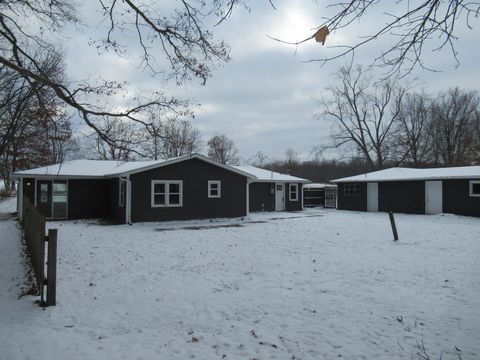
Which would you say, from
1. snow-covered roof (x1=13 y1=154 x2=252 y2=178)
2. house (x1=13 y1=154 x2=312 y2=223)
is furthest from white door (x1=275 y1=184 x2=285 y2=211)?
snow-covered roof (x1=13 y1=154 x2=252 y2=178)

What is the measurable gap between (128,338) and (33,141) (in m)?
20.2

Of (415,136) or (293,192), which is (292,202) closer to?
(293,192)

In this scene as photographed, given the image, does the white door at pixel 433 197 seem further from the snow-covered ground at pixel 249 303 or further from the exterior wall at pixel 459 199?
the snow-covered ground at pixel 249 303

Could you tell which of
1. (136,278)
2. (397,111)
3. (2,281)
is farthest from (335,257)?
(397,111)

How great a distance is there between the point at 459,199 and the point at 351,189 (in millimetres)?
8385

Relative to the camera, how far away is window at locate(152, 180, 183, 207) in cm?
1877

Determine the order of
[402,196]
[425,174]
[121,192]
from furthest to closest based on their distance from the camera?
[402,196] < [425,174] < [121,192]

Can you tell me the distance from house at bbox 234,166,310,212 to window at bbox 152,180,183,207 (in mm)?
7657

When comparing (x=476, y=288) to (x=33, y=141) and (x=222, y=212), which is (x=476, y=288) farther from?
(x=33, y=141)

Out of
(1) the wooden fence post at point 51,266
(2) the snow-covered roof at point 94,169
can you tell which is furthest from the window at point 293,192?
(1) the wooden fence post at point 51,266

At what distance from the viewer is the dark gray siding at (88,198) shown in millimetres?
20297

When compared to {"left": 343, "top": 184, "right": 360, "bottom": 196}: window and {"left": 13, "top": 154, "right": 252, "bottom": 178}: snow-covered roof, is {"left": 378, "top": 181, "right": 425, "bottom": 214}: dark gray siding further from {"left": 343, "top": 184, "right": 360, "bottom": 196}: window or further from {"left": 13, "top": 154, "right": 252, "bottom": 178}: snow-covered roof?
{"left": 13, "top": 154, "right": 252, "bottom": 178}: snow-covered roof

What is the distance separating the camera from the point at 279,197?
2781 cm

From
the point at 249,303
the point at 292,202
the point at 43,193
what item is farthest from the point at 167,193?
the point at 249,303
